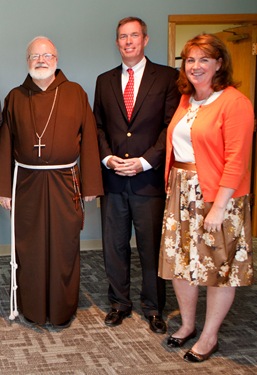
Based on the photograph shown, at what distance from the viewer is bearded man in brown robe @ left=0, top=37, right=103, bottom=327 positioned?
2.81m

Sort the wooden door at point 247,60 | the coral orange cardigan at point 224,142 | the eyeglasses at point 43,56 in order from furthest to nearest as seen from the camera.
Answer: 1. the wooden door at point 247,60
2. the eyeglasses at point 43,56
3. the coral orange cardigan at point 224,142

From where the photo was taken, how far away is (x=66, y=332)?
2854mm

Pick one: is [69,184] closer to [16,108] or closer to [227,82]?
[16,108]

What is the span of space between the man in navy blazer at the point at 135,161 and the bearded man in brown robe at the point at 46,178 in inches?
5.0

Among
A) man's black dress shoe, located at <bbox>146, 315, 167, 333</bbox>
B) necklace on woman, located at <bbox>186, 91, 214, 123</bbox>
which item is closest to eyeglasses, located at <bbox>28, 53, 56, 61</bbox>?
necklace on woman, located at <bbox>186, 91, 214, 123</bbox>

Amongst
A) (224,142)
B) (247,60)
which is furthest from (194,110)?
(247,60)

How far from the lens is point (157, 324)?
9.45 ft

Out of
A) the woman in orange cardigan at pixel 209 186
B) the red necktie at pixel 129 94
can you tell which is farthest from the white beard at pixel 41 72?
the woman in orange cardigan at pixel 209 186

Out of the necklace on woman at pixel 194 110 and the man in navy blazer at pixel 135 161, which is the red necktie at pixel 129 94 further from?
the necklace on woman at pixel 194 110

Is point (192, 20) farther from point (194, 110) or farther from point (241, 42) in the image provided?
point (194, 110)

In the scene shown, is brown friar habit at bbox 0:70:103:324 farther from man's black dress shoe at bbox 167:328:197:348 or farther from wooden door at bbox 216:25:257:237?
wooden door at bbox 216:25:257:237

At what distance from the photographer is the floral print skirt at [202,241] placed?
2.38m

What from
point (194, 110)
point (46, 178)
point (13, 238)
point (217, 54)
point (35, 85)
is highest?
point (217, 54)

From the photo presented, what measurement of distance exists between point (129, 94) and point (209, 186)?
777mm
